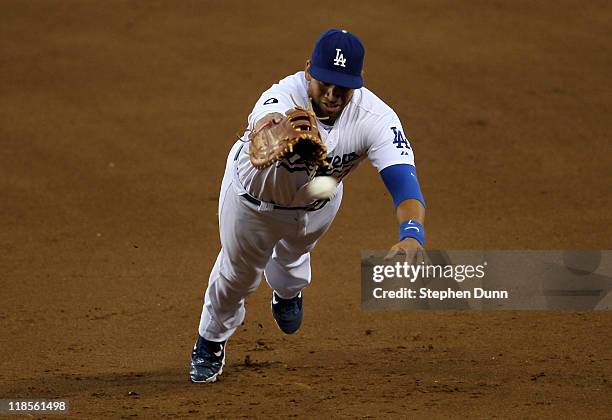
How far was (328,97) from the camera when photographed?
5.21 metres

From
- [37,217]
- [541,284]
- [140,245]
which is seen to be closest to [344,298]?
[541,284]

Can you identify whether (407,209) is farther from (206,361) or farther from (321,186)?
(206,361)

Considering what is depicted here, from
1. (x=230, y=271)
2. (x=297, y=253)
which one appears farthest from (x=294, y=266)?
(x=230, y=271)

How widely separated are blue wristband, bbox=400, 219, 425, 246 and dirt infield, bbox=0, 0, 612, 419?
112 centimetres

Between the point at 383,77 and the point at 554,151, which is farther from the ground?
the point at 383,77

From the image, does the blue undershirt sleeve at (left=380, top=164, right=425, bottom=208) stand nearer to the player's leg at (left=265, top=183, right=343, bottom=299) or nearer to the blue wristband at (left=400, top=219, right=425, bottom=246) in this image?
the blue wristband at (left=400, top=219, right=425, bottom=246)

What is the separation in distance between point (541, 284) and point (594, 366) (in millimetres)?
1575

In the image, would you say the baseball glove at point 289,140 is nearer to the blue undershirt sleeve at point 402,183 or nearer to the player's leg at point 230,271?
the blue undershirt sleeve at point 402,183

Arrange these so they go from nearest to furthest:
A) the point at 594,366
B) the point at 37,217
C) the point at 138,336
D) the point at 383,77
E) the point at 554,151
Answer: the point at 594,366, the point at 138,336, the point at 37,217, the point at 554,151, the point at 383,77

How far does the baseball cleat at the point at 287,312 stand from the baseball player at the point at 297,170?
0.40m

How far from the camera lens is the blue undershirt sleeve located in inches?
199

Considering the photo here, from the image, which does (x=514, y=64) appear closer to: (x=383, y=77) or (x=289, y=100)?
(x=383, y=77)

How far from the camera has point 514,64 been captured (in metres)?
13.1

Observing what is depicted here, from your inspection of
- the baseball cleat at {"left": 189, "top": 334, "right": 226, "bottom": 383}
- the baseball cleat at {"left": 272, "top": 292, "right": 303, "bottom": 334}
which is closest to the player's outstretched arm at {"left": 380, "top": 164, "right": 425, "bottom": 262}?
the baseball cleat at {"left": 189, "top": 334, "right": 226, "bottom": 383}
